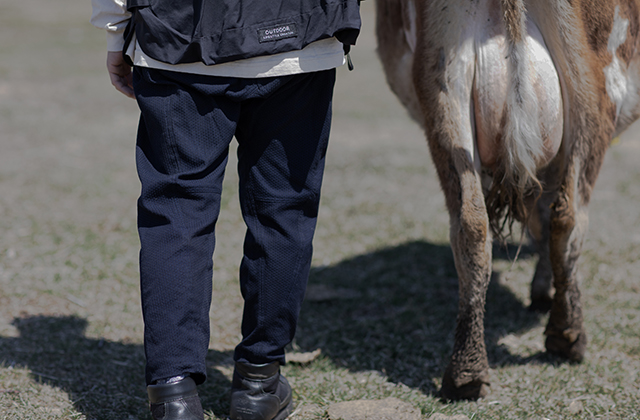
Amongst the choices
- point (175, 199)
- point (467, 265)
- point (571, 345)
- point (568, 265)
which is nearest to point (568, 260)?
point (568, 265)

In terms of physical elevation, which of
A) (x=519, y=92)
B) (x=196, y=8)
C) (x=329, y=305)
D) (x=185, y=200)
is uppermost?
(x=196, y=8)

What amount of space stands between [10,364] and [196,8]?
5.53 feet

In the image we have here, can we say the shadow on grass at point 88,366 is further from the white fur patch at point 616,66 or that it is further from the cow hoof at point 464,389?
the white fur patch at point 616,66

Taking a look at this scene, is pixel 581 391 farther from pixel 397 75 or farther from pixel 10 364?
pixel 10 364

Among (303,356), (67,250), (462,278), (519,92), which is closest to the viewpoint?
(519,92)

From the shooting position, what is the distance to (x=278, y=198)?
6.93 feet

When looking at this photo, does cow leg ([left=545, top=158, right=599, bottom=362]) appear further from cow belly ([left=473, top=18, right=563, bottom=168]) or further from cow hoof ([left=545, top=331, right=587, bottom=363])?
cow belly ([left=473, top=18, right=563, bottom=168])

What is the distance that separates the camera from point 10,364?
258cm

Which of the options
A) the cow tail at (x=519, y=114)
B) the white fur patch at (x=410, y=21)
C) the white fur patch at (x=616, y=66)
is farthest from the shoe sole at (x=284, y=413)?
the white fur patch at (x=616, y=66)

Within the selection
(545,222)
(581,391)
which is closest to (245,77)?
(581,391)

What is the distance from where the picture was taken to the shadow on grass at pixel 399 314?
2.84 metres

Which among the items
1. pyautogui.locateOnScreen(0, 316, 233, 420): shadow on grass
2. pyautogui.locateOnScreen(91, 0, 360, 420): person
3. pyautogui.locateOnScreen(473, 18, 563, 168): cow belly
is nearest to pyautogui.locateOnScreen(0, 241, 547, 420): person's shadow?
pyautogui.locateOnScreen(0, 316, 233, 420): shadow on grass

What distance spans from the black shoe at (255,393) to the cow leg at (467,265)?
0.72 metres

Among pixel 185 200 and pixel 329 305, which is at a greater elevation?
pixel 185 200
